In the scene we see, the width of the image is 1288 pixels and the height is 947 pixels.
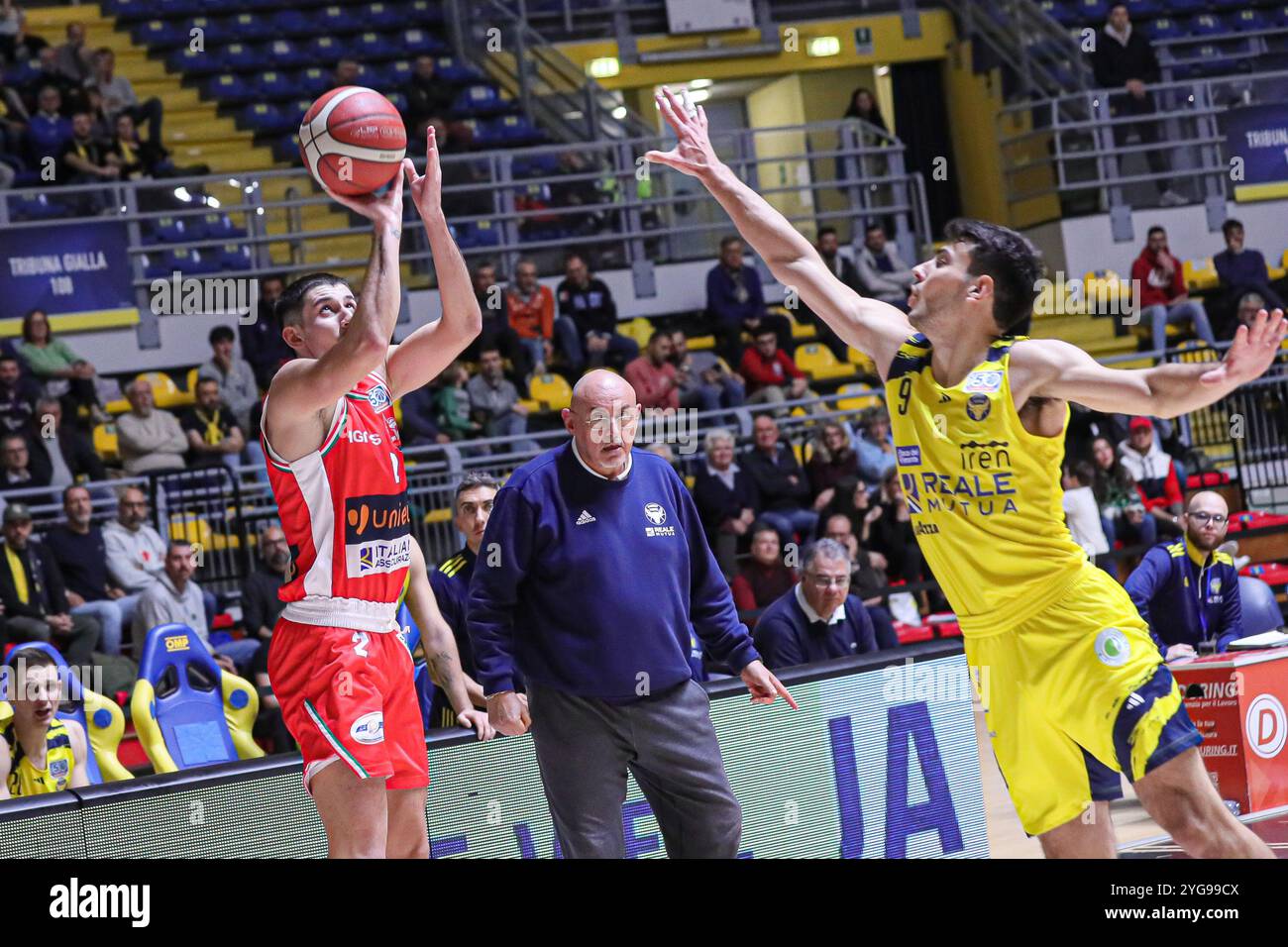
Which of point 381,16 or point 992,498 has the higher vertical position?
point 381,16

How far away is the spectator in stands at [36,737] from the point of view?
6492 millimetres

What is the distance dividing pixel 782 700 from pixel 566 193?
9842mm

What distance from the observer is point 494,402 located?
42.8ft

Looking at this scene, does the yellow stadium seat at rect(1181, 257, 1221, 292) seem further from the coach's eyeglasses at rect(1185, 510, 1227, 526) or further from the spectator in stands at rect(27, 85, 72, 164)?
the spectator in stands at rect(27, 85, 72, 164)

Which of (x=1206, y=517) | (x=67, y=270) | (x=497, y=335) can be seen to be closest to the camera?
(x=1206, y=517)

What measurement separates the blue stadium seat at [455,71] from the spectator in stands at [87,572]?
8.34 metres

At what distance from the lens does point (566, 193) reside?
A: 50.0 ft

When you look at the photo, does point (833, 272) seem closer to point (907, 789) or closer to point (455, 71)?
point (455, 71)

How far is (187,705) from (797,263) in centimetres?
477

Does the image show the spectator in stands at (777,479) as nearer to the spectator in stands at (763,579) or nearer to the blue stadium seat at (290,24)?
the spectator in stands at (763,579)

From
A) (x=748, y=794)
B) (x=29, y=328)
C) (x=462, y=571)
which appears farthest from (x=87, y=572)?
(x=748, y=794)

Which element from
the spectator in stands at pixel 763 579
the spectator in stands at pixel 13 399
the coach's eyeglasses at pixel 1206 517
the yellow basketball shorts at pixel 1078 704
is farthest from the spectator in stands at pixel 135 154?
the yellow basketball shorts at pixel 1078 704
